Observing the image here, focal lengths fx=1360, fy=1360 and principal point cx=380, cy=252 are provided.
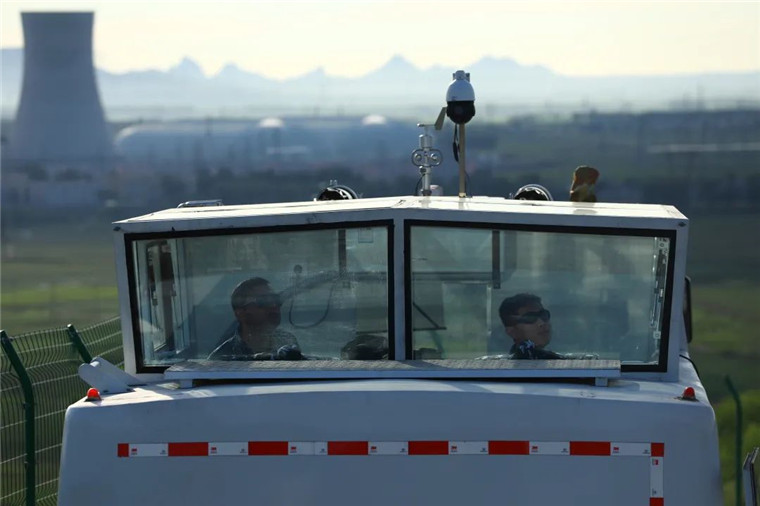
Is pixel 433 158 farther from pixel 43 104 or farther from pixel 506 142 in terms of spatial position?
pixel 43 104

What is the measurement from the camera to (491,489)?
17.5 feet

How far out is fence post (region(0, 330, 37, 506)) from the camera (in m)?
7.04

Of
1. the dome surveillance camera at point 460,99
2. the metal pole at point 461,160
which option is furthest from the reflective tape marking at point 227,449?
the dome surveillance camera at point 460,99

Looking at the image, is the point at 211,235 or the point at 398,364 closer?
the point at 398,364

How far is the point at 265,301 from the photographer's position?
618 cm

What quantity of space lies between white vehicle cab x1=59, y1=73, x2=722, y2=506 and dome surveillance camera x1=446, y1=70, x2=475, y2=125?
818 mm

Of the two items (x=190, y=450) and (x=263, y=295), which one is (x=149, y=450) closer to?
(x=190, y=450)

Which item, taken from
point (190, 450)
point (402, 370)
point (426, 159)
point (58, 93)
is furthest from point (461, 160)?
point (58, 93)

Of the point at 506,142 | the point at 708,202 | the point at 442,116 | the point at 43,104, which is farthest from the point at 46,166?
the point at 442,116

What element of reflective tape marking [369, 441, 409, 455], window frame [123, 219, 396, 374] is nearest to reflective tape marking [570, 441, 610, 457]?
reflective tape marking [369, 441, 409, 455]

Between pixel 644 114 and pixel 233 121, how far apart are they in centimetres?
2329

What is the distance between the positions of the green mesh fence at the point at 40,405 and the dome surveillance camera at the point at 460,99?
2.58 metres

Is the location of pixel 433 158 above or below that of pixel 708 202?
above

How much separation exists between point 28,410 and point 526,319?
117 inches
